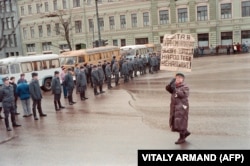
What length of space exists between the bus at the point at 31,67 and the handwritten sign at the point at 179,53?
16091 mm

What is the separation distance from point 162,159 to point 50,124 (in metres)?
8.10

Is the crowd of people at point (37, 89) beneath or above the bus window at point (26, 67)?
beneath

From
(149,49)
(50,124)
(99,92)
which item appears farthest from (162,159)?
(149,49)

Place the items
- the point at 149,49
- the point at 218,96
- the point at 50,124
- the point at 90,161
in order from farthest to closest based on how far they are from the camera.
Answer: the point at 149,49
the point at 218,96
the point at 50,124
the point at 90,161

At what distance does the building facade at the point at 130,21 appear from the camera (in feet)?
164

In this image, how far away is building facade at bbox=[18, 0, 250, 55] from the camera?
164 ft

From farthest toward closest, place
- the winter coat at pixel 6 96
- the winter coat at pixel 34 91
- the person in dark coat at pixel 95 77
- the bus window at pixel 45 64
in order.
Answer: the bus window at pixel 45 64, the person in dark coat at pixel 95 77, the winter coat at pixel 34 91, the winter coat at pixel 6 96

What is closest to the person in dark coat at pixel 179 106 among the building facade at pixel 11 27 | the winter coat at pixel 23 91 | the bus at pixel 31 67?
the winter coat at pixel 23 91

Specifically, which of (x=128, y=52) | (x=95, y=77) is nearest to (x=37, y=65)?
(x=95, y=77)

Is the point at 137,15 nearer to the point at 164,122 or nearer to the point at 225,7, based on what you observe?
the point at 225,7

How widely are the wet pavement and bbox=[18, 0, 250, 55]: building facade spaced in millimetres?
32872

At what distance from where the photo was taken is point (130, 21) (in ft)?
183

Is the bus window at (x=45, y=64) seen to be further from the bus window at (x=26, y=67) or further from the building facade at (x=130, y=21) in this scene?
the building facade at (x=130, y=21)

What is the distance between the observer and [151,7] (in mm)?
54250
